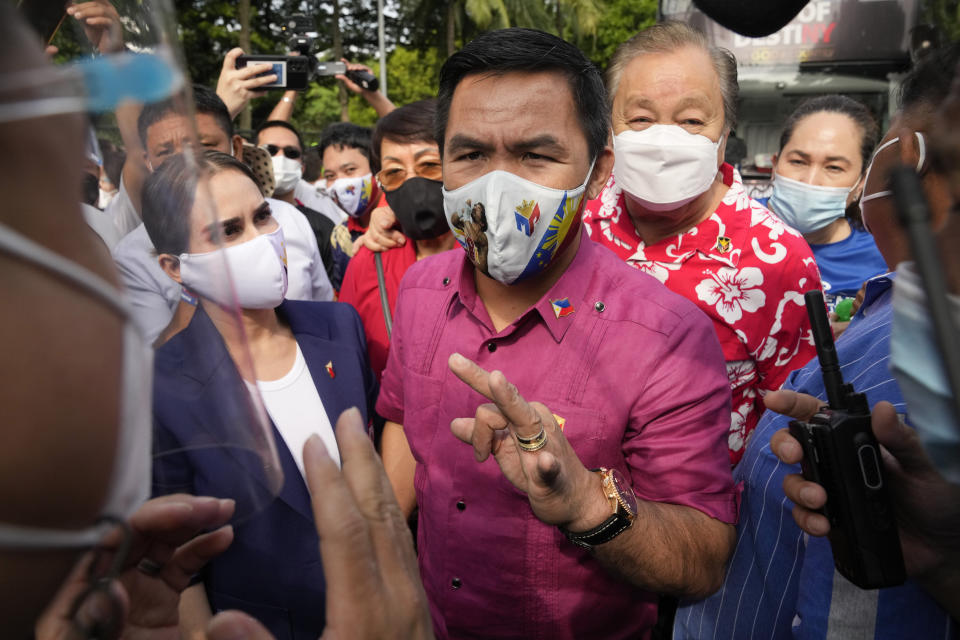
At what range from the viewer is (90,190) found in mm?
539

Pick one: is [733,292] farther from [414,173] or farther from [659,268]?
[414,173]

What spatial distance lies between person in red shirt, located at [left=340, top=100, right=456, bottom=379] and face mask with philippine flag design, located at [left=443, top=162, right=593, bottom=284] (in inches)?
45.5

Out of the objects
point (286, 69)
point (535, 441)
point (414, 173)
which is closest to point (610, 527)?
point (535, 441)

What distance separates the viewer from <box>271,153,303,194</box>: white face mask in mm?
5008

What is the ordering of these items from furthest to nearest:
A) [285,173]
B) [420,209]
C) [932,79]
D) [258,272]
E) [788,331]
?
1. [285,173]
2. [420,209]
3. [788,331]
4. [258,272]
5. [932,79]

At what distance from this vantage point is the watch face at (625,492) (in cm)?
128

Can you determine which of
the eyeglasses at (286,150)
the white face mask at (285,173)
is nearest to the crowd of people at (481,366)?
the white face mask at (285,173)

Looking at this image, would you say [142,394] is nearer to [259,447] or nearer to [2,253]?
[2,253]

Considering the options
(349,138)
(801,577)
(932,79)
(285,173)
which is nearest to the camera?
(932,79)

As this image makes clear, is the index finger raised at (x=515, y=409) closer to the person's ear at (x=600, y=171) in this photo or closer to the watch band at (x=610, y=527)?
the watch band at (x=610, y=527)

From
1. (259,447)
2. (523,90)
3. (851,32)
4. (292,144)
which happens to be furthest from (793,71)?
(259,447)

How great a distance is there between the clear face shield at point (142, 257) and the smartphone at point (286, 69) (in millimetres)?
3231

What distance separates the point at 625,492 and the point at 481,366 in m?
0.54

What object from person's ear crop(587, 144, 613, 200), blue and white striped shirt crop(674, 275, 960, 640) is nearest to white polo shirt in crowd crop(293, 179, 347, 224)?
person's ear crop(587, 144, 613, 200)
